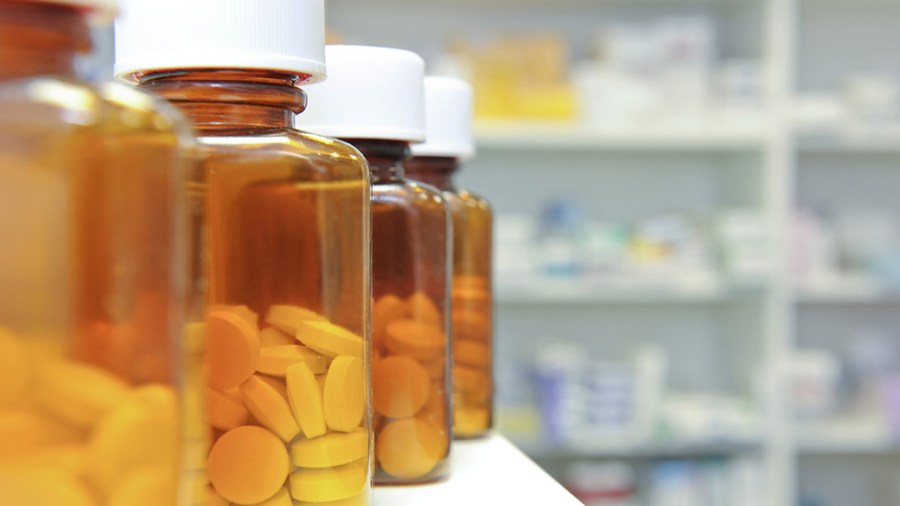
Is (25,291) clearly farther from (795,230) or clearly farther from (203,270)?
(795,230)

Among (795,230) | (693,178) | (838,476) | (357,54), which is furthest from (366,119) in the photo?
(838,476)

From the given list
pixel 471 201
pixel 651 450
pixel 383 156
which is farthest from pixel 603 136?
pixel 383 156

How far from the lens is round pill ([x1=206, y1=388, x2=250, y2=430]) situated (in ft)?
→ 1.17

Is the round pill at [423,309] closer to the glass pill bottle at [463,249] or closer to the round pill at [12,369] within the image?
the glass pill bottle at [463,249]

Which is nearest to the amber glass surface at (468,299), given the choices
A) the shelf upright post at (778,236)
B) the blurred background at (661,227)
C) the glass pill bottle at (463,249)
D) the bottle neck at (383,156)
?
the glass pill bottle at (463,249)

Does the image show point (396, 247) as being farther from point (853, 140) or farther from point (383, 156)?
point (853, 140)

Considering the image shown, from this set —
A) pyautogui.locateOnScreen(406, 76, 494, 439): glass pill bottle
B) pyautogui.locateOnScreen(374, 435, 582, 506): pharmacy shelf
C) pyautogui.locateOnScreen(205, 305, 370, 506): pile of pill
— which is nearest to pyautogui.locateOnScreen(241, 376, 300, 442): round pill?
pyautogui.locateOnScreen(205, 305, 370, 506): pile of pill

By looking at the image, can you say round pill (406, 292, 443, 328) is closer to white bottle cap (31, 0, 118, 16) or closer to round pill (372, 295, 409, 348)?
round pill (372, 295, 409, 348)

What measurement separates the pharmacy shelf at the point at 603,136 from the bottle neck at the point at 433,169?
1.61 metres

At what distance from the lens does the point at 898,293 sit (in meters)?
2.28

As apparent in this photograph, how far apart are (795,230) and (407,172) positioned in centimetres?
189

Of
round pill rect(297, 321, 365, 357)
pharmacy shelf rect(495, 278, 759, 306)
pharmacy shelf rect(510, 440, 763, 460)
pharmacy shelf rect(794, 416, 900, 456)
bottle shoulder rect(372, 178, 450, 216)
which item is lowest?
pharmacy shelf rect(510, 440, 763, 460)

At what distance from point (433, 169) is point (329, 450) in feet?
0.86

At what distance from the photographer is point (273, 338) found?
37 cm
